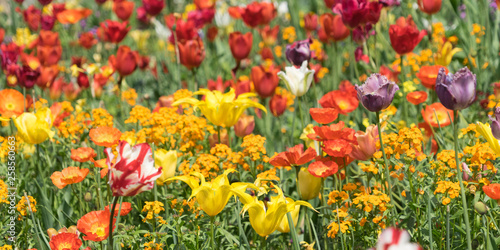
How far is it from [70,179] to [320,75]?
7.42 feet

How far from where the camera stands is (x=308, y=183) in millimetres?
1884

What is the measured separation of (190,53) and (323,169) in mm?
1516

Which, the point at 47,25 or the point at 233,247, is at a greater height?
the point at 47,25

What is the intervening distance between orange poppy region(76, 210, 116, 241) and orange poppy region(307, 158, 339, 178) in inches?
26.0

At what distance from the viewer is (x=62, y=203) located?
7.44 feet

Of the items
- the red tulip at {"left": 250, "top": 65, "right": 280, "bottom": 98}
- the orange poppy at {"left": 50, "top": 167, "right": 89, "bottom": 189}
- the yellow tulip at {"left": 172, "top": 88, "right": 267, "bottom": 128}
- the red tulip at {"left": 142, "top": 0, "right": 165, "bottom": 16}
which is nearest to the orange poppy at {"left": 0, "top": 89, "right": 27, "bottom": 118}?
the orange poppy at {"left": 50, "top": 167, "right": 89, "bottom": 189}

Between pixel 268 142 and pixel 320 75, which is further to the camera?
pixel 320 75

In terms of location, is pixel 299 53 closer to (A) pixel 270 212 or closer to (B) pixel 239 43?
(B) pixel 239 43

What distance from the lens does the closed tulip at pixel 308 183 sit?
188 cm

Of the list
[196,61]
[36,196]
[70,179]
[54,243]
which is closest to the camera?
[54,243]

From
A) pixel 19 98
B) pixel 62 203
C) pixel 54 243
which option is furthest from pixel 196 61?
pixel 54 243

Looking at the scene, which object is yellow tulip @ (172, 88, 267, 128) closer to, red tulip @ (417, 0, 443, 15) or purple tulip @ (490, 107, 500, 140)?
purple tulip @ (490, 107, 500, 140)

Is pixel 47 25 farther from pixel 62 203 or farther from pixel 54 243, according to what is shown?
pixel 54 243

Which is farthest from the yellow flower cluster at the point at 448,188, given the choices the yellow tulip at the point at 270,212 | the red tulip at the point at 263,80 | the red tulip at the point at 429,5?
the red tulip at the point at 429,5
